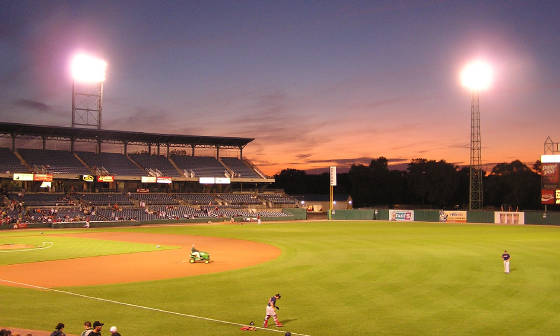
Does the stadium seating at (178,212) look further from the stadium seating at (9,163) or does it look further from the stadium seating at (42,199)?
the stadium seating at (9,163)

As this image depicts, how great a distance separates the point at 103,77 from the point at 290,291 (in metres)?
59.5

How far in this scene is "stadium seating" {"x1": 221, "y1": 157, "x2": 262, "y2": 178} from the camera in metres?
86.4

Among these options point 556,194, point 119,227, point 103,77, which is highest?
point 103,77

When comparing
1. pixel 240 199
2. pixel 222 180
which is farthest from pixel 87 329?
pixel 240 199

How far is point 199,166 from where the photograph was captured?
84.7 m

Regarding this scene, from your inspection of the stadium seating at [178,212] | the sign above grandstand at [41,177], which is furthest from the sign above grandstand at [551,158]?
the sign above grandstand at [41,177]

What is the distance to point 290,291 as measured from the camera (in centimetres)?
1930

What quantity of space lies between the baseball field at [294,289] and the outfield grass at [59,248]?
0.19 metres

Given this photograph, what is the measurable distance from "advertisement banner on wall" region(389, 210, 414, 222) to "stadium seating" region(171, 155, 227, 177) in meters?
29.5

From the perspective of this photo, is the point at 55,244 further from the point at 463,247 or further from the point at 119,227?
the point at 463,247

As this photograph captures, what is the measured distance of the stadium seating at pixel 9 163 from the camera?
207 ft

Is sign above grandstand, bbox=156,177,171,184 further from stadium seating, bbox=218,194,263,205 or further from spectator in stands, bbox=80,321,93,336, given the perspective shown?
spectator in stands, bbox=80,321,93,336

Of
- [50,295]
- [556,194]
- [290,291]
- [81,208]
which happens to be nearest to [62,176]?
[81,208]

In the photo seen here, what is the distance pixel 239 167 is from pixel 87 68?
33.1m
